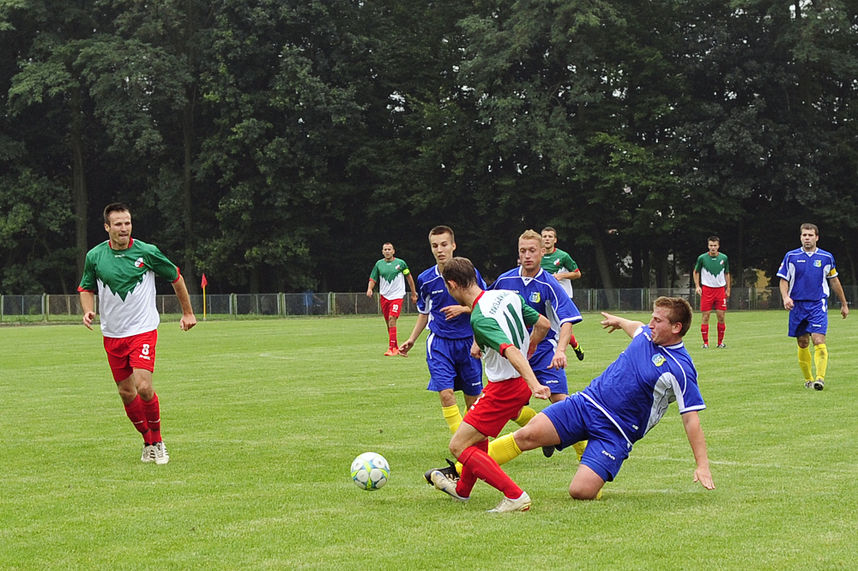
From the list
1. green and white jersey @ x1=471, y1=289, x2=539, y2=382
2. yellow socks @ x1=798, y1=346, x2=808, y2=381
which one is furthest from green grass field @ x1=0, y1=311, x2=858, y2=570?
green and white jersey @ x1=471, y1=289, x2=539, y2=382

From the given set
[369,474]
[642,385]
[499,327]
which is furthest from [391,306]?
[499,327]

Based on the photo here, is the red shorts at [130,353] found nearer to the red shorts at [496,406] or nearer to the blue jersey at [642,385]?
the red shorts at [496,406]

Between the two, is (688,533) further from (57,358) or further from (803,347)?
(57,358)

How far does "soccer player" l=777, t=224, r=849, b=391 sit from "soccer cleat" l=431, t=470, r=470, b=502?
849 cm

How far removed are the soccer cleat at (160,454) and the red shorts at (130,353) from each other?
0.68m

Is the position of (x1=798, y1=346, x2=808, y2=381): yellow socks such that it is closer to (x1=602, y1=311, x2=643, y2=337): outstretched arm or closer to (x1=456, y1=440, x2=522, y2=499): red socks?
(x1=602, y1=311, x2=643, y2=337): outstretched arm

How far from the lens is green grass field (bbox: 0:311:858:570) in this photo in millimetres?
5883

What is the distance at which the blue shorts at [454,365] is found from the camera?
966cm

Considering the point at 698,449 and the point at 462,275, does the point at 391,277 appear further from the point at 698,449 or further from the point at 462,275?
the point at 698,449

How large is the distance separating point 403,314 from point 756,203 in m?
18.2

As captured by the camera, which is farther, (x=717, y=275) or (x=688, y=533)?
(x=717, y=275)

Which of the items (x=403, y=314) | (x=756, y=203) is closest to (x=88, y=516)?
(x=403, y=314)

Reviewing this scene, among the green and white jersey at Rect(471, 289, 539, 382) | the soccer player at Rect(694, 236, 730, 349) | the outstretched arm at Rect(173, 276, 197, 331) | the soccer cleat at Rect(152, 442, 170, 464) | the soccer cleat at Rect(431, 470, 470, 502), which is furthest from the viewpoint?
the soccer player at Rect(694, 236, 730, 349)

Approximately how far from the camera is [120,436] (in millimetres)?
10992
